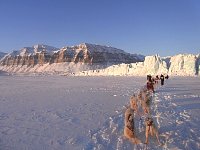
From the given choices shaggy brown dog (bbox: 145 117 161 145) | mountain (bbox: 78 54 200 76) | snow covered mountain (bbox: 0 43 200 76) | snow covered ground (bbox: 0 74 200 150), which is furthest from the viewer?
snow covered mountain (bbox: 0 43 200 76)

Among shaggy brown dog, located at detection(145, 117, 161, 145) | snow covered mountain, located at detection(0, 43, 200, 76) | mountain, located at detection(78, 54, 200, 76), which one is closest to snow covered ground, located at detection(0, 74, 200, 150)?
shaggy brown dog, located at detection(145, 117, 161, 145)

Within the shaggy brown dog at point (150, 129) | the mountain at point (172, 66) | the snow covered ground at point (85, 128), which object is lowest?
the snow covered ground at point (85, 128)

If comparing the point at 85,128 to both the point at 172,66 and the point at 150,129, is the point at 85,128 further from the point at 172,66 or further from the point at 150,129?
the point at 172,66

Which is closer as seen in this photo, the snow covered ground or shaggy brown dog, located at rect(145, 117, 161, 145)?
shaggy brown dog, located at rect(145, 117, 161, 145)

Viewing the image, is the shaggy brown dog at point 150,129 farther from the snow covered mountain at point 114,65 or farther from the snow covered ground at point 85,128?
the snow covered mountain at point 114,65

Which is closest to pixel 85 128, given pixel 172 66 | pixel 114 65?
pixel 172 66

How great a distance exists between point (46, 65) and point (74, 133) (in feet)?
622

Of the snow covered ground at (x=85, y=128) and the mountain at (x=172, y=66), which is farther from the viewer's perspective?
the mountain at (x=172, y=66)

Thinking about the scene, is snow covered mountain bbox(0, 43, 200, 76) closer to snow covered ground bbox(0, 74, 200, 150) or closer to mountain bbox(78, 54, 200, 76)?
mountain bbox(78, 54, 200, 76)

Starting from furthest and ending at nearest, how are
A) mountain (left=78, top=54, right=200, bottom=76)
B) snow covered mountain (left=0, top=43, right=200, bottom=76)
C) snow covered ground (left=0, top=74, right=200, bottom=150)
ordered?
1. snow covered mountain (left=0, top=43, right=200, bottom=76)
2. mountain (left=78, top=54, right=200, bottom=76)
3. snow covered ground (left=0, top=74, right=200, bottom=150)

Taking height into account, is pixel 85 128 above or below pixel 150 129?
below

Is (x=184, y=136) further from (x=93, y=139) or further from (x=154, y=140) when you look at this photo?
(x=93, y=139)

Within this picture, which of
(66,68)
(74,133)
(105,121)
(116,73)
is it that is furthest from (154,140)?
(66,68)

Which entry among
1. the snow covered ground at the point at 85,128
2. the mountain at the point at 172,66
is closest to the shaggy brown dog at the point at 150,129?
the snow covered ground at the point at 85,128
